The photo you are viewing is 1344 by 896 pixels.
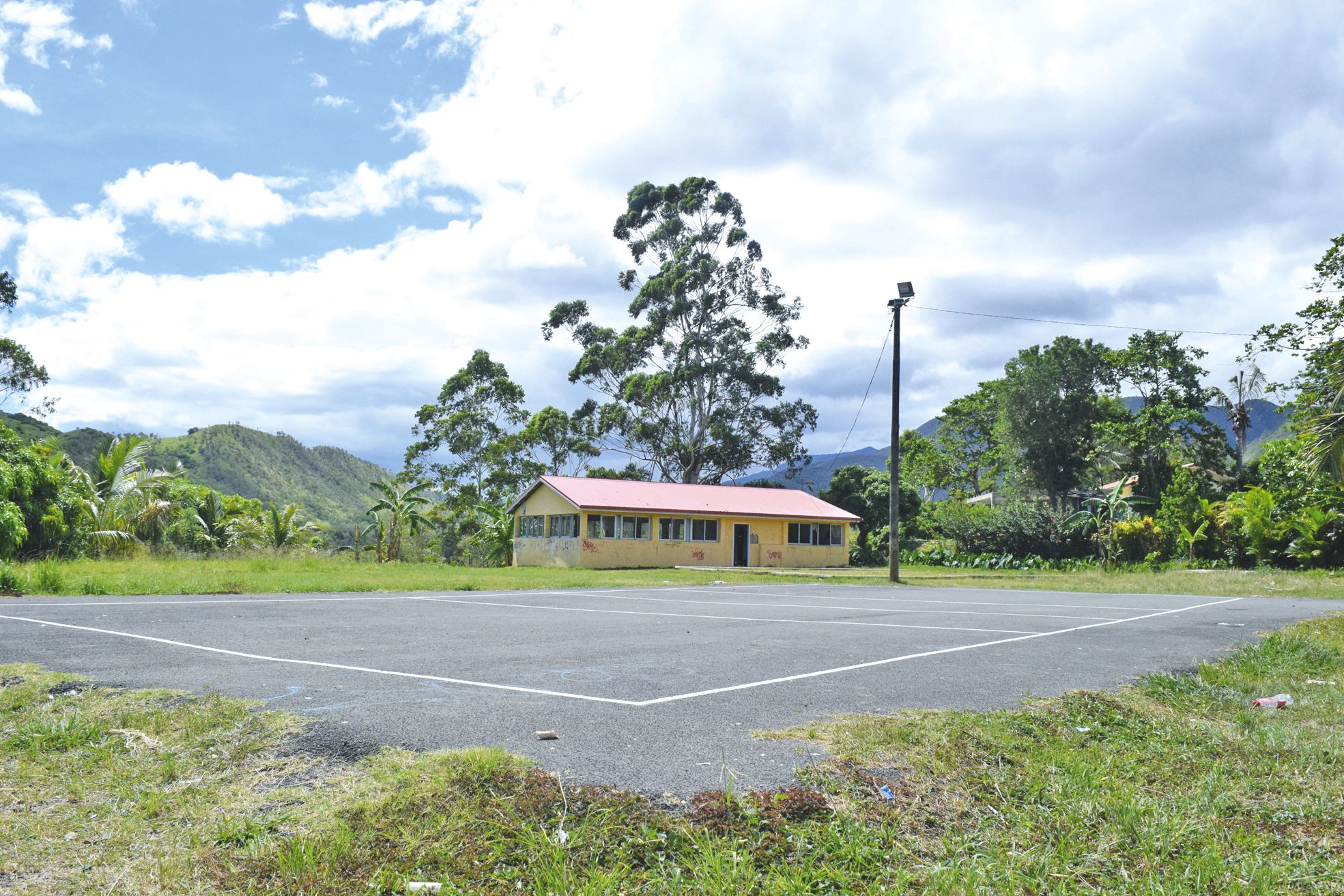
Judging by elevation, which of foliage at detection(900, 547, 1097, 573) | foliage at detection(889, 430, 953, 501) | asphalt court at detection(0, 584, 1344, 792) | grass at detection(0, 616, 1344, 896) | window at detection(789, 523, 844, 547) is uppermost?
foliage at detection(889, 430, 953, 501)

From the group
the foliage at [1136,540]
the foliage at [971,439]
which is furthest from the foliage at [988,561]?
the foliage at [971,439]

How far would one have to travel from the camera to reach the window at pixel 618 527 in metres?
39.4

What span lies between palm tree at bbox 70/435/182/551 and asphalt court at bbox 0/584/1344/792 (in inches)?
712

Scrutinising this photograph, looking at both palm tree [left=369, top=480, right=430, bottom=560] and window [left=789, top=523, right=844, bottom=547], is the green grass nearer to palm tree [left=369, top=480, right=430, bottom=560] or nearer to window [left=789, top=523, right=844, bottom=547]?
palm tree [left=369, top=480, right=430, bottom=560]

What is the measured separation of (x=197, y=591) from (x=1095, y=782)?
17881mm

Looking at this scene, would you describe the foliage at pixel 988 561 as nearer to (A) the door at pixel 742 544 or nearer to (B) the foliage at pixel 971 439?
(A) the door at pixel 742 544

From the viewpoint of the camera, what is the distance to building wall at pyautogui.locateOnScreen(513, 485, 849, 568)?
39.4 meters

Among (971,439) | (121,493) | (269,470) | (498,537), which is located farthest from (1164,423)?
(269,470)

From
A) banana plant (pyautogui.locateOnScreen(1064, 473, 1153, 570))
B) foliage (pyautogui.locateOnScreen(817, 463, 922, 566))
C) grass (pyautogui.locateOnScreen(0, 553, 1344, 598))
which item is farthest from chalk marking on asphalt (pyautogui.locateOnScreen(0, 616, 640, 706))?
foliage (pyautogui.locateOnScreen(817, 463, 922, 566))

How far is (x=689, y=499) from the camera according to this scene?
1720 inches

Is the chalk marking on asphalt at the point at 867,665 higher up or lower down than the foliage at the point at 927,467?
lower down

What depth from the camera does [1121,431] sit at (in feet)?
155

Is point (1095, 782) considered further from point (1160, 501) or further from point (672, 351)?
point (672, 351)

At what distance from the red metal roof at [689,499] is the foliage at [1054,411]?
13378 millimetres
